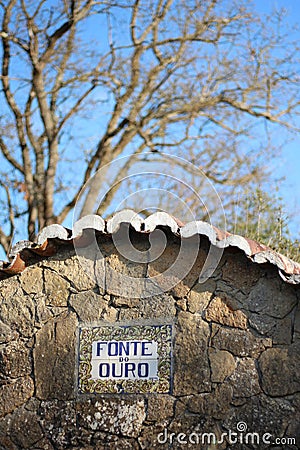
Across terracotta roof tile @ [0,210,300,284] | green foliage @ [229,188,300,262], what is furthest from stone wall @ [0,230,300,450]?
green foliage @ [229,188,300,262]

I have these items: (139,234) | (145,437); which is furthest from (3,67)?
(145,437)

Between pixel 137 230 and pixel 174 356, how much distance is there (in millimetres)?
1093

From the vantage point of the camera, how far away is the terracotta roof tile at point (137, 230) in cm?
606

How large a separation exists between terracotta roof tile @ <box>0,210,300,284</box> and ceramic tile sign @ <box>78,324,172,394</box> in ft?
2.64

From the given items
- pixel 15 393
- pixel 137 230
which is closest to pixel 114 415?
pixel 15 393

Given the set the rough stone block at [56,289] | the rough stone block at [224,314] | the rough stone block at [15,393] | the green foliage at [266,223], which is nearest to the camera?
the rough stone block at [224,314]

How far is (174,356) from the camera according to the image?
635 cm

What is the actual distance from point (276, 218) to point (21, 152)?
22.4 ft

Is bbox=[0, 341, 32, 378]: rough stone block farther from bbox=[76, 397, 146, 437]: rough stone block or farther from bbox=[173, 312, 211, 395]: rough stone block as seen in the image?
bbox=[173, 312, 211, 395]: rough stone block

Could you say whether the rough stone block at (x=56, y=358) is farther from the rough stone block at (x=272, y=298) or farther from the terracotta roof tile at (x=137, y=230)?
the rough stone block at (x=272, y=298)

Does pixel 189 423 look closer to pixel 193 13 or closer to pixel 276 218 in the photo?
pixel 276 218

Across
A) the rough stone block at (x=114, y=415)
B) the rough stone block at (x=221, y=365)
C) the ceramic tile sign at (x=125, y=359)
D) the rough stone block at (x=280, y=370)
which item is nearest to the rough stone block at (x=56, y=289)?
the ceramic tile sign at (x=125, y=359)

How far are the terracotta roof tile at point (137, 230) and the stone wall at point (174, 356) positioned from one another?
135 millimetres

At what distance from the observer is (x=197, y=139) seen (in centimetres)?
1623
